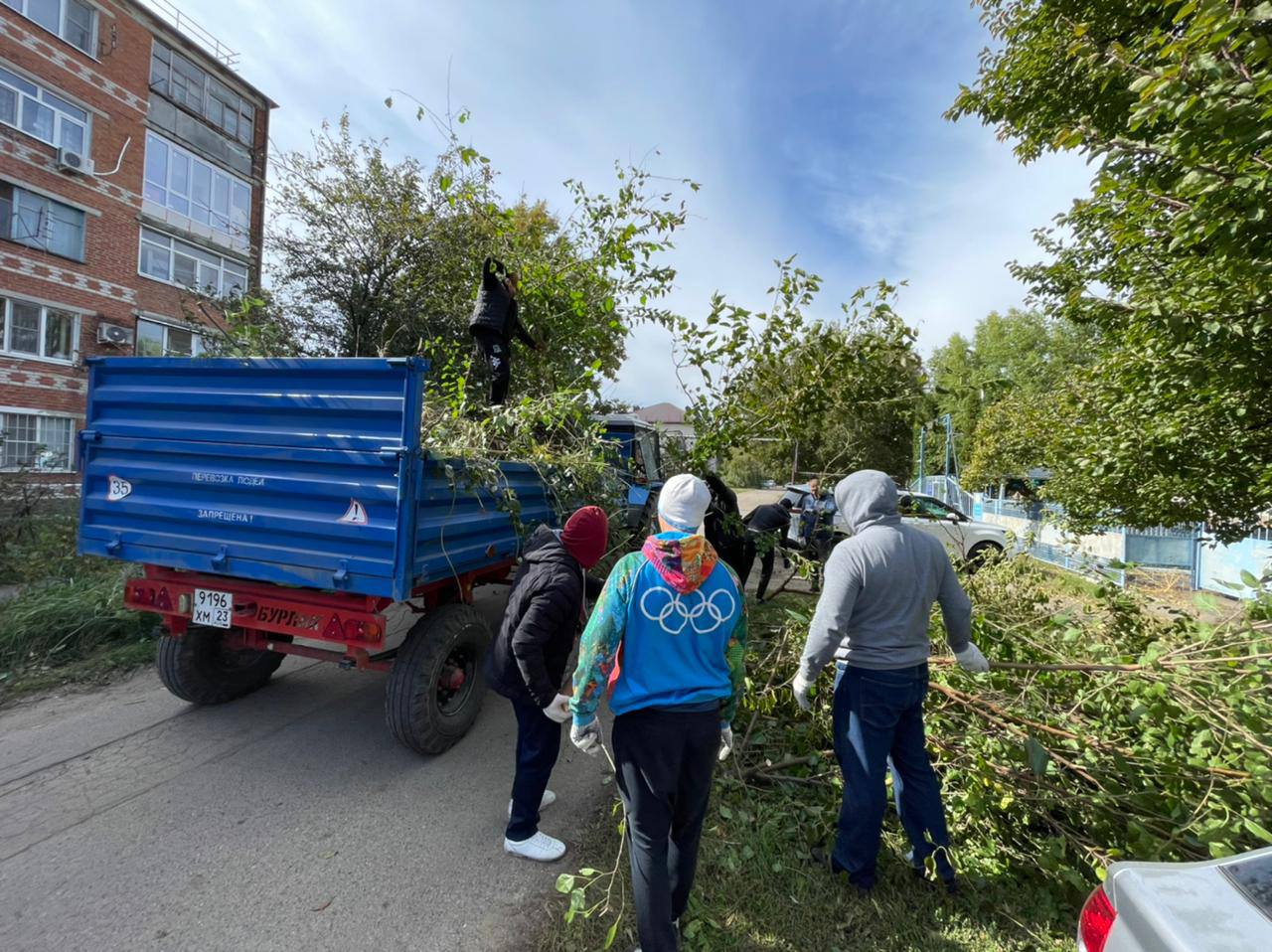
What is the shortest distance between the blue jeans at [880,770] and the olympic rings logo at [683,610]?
93 cm

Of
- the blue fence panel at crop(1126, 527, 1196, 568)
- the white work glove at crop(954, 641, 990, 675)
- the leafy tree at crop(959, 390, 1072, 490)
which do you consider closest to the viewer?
the white work glove at crop(954, 641, 990, 675)

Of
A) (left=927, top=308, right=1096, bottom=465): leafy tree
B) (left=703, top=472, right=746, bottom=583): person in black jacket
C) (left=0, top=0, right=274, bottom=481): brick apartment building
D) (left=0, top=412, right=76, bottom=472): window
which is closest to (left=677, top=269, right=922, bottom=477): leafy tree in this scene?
(left=703, top=472, right=746, bottom=583): person in black jacket

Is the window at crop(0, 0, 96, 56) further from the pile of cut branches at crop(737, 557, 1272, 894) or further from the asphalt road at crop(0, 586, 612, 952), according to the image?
the pile of cut branches at crop(737, 557, 1272, 894)

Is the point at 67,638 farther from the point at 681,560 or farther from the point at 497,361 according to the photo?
the point at 681,560

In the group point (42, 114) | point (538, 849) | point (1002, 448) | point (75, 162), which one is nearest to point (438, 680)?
point (538, 849)

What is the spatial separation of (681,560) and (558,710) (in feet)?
2.87

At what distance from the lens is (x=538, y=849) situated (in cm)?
276

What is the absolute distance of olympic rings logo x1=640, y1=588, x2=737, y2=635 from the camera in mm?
2092

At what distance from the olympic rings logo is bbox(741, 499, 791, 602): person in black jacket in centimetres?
462

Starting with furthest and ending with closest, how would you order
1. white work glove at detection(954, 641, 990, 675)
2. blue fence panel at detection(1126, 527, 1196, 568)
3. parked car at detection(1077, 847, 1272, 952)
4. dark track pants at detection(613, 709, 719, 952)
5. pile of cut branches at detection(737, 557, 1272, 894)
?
blue fence panel at detection(1126, 527, 1196, 568) → white work glove at detection(954, 641, 990, 675) → pile of cut branches at detection(737, 557, 1272, 894) → dark track pants at detection(613, 709, 719, 952) → parked car at detection(1077, 847, 1272, 952)

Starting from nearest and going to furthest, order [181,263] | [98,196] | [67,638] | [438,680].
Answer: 1. [438,680]
2. [67,638]
3. [98,196]
4. [181,263]

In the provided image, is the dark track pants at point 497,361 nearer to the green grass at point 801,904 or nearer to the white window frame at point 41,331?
the green grass at point 801,904

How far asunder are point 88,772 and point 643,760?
3.35 metres

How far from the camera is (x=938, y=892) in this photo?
101 inches
